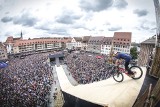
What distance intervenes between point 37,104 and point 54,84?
1107 centimetres

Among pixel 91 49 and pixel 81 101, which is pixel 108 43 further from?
pixel 81 101

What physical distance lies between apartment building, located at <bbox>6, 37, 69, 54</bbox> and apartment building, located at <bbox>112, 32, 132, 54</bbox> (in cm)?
5269

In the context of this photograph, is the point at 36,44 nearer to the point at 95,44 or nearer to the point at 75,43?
the point at 75,43

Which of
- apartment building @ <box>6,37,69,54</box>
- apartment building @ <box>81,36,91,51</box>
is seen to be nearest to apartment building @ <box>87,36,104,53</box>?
apartment building @ <box>81,36,91,51</box>

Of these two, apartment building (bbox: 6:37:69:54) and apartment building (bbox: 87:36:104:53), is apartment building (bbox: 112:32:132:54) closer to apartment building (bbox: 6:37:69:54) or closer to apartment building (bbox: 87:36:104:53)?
apartment building (bbox: 87:36:104:53)

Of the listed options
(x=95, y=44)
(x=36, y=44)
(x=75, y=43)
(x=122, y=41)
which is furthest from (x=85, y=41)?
(x=122, y=41)

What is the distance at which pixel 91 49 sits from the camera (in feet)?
326

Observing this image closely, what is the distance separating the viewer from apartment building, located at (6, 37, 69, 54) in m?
105

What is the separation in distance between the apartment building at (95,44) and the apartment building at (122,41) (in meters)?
13.4

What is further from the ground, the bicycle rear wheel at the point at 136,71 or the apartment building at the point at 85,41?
the apartment building at the point at 85,41

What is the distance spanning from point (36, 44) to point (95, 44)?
47.9 m

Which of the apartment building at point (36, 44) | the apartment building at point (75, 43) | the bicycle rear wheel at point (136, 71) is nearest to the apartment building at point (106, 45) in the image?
the apartment building at point (75, 43)

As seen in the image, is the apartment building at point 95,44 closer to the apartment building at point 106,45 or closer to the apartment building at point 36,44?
the apartment building at point 106,45

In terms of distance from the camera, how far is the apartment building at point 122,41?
72938mm
